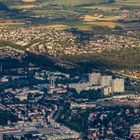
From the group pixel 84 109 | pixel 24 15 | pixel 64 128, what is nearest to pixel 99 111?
pixel 84 109

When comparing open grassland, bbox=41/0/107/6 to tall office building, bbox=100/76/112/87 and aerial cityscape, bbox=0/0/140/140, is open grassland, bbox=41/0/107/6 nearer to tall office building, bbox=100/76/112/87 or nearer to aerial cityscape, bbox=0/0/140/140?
aerial cityscape, bbox=0/0/140/140

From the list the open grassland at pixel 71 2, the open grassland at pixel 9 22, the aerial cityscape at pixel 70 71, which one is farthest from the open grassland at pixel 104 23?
the open grassland at pixel 71 2

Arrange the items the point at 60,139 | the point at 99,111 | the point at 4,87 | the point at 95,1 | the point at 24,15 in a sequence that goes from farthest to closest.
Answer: the point at 95,1
the point at 24,15
the point at 4,87
the point at 99,111
the point at 60,139

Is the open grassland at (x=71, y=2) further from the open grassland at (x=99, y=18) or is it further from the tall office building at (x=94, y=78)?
the tall office building at (x=94, y=78)

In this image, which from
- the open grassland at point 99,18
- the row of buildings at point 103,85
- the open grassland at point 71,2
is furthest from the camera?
the open grassland at point 71,2

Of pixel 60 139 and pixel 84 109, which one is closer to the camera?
pixel 60 139

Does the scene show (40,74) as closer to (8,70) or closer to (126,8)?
(8,70)

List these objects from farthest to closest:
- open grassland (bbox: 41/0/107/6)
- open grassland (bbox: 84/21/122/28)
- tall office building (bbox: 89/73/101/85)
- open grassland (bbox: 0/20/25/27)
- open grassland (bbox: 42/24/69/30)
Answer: open grassland (bbox: 41/0/107/6) → open grassland (bbox: 0/20/25/27) → open grassland (bbox: 84/21/122/28) → open grassland (bbox: 42/24/69/30) → tall office building (bbox: 89/73/101/85)

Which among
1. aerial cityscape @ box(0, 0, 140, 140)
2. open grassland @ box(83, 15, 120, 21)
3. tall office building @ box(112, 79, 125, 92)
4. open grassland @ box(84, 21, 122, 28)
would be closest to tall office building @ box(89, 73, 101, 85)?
aerial cityscape @ box(0, 0, 140, 140)

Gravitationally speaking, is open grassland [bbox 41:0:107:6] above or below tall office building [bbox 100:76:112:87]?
below
